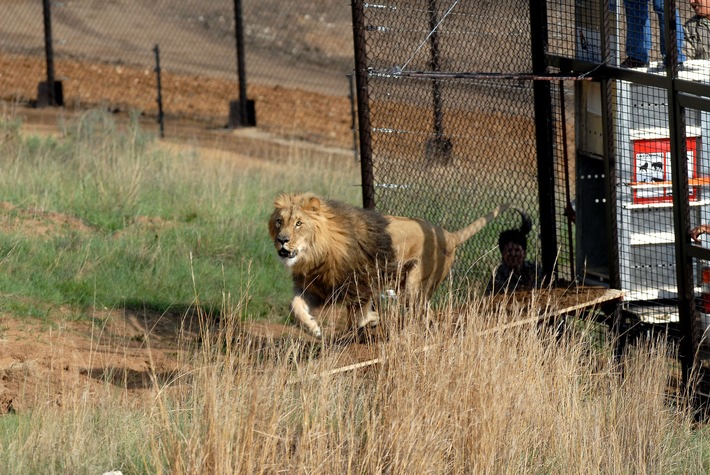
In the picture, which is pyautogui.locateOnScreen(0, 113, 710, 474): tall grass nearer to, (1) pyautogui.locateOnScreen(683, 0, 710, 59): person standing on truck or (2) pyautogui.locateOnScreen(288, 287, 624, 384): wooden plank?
(2) pyautogui.locateOnScreen(288, 287, 624, 384): wooden plank

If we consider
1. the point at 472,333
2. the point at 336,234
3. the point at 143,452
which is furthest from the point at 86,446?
the point at 336,234

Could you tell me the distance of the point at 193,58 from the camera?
2694cm

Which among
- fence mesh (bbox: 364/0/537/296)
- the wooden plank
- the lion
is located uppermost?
fence mesh (bbox: 364/0/537/296)

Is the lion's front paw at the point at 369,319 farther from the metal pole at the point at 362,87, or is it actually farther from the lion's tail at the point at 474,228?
the metal pole at the point at 362,87

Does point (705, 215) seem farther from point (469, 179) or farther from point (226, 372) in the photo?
point (226, 372)

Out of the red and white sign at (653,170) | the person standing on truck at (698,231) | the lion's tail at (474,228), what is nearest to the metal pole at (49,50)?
the lion's tail at (474,228)

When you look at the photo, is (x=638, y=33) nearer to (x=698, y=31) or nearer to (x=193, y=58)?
(x=698, y=31)

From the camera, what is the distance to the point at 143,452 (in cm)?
462

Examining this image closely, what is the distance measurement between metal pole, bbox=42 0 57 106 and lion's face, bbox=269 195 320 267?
11289 millimetres

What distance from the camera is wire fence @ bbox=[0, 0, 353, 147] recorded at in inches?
822

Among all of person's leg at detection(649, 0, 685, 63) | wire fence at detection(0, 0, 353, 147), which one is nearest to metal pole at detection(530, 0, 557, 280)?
person's leg at detection(649, 0, 685, 63)

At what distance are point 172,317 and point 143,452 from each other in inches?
140

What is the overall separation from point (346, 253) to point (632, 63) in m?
2.20

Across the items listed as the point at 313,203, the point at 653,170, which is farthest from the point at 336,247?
the point at 653,170
